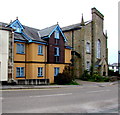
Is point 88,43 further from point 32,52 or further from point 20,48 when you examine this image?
point 20,48

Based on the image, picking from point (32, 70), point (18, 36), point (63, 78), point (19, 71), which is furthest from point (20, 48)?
point (63, 78)

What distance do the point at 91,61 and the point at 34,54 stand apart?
16.5 m

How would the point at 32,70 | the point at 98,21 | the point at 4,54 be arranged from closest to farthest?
the point at 4,54, the point at 32,70, the point at 98,21

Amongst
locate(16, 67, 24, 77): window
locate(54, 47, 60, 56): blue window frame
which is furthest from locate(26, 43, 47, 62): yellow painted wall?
locate(54, 47, 60, 56): blue window frame

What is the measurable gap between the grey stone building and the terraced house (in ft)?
25.3

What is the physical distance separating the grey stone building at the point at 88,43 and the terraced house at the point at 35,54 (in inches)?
303

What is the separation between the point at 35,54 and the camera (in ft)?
66.9

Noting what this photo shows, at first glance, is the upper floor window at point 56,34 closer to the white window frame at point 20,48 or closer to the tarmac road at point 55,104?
the white window frame at point 20,48

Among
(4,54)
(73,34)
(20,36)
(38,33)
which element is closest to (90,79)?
(73,34)

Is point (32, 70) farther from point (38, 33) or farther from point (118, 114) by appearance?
point (118, 114)

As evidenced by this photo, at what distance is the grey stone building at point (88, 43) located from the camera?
3078cm

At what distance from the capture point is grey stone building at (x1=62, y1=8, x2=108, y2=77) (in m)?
30.8

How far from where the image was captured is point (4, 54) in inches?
662

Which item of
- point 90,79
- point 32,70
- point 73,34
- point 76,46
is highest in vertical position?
point 73,34
